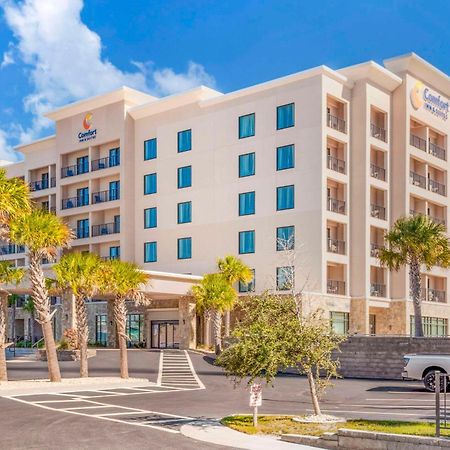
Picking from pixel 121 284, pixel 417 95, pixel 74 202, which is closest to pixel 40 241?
pixel 121 284

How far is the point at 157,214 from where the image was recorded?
201 feet

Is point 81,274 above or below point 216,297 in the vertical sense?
above

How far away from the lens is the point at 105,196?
64.6m

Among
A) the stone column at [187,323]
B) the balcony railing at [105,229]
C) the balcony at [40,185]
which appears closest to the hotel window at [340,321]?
the stone column at [187,323]

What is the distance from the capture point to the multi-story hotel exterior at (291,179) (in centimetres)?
5156

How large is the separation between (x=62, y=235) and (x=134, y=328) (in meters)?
31.1

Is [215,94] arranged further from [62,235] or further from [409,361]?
[409,361]

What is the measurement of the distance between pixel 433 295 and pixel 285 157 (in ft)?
56.1

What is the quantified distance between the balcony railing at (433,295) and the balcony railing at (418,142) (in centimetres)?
1125

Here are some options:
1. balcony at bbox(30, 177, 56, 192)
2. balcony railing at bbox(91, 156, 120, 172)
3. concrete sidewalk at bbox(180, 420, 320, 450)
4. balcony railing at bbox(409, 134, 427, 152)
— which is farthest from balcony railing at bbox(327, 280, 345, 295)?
concrete sidewalk at bbox(180, 420, 320, 450)

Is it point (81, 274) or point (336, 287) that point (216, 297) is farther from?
point (81, 274)

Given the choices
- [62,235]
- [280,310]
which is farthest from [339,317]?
[280,310]

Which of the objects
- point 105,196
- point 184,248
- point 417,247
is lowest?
point 417,247

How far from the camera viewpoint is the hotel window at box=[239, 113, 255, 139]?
54.9 m
